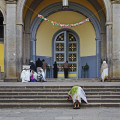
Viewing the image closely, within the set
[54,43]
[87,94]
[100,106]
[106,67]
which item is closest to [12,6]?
[54,43]

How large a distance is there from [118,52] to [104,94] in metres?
5.57

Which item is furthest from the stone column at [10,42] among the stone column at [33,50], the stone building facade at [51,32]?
the stone column at [33,50]

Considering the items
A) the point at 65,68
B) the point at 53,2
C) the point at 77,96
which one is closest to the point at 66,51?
the point at 65,68

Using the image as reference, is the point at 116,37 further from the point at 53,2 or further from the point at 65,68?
the point at 53,2

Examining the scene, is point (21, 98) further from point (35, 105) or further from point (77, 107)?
point (77, 107)

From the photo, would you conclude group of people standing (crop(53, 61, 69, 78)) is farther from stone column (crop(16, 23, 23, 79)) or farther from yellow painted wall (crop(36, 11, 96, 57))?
stone column (crop(16, 23, 23, 79))

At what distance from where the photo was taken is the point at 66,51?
23.1m

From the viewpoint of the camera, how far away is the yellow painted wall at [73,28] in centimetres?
2267

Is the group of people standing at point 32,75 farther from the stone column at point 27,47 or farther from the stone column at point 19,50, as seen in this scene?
the stone column at point 27,47

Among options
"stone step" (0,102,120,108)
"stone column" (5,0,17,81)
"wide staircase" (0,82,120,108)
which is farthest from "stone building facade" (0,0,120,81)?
"stone step" (0,102,120,108)

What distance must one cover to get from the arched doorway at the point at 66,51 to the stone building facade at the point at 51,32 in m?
0.08

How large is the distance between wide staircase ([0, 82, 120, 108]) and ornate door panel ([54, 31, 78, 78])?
29.8 ft

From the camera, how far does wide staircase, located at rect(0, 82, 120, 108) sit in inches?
486

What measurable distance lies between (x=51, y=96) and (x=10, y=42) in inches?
258
